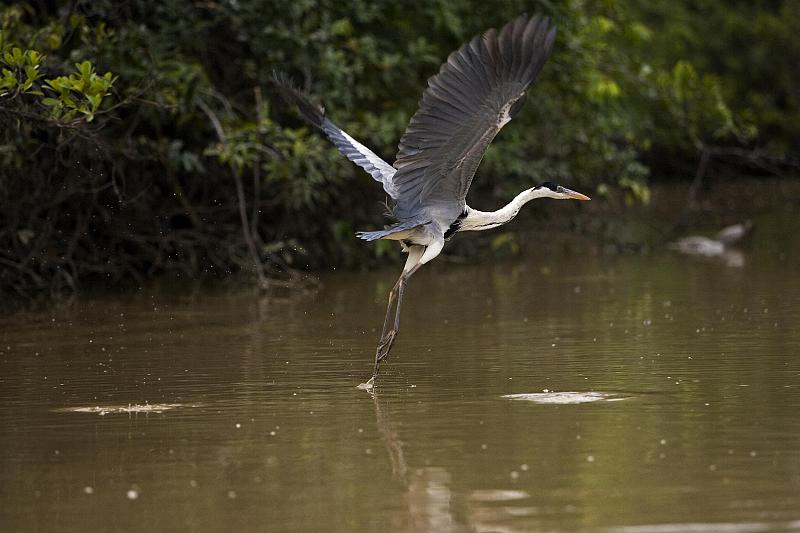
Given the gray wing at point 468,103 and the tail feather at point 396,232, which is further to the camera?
the tail feather at point 396,232

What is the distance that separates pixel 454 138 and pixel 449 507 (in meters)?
3.43

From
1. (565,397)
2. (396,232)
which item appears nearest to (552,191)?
(396,232)

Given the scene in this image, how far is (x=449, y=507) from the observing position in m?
5.29

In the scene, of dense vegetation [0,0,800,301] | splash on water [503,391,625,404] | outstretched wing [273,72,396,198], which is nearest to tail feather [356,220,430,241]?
outstretched wing [273,72,396,198]

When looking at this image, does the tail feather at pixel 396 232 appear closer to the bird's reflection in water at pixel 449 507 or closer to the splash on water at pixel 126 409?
the splash on water at pixel 126 409

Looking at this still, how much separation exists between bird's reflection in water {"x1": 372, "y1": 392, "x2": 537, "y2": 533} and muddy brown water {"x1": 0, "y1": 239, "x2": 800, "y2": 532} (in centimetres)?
1

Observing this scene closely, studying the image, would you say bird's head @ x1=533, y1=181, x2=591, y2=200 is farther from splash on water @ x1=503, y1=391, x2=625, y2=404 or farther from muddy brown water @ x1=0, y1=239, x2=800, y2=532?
splash on water @ x1=503, y1=391, x2=625, y2=404

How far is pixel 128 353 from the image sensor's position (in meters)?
9.71

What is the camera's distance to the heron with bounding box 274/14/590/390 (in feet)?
26.0

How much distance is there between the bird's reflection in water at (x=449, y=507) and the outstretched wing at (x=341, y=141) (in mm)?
3665

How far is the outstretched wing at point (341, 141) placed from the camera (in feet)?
30.6

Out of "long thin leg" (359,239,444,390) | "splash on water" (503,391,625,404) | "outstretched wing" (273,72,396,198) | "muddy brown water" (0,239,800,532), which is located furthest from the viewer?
"outstretched wing" (273,72,396,198)

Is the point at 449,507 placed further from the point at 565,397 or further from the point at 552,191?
the point at 552,191

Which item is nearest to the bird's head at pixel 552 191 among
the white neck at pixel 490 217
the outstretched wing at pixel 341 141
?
the white neck at pixel 490 217
